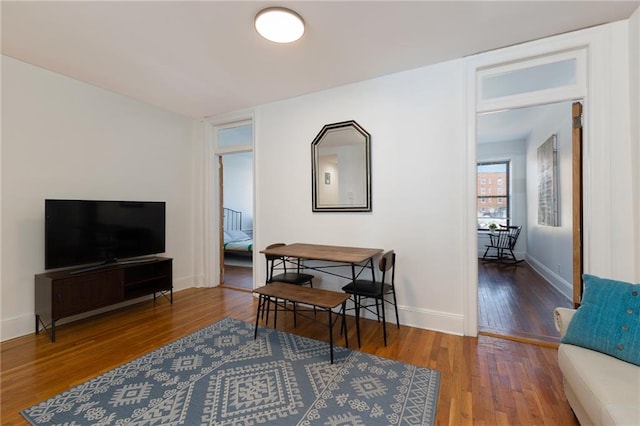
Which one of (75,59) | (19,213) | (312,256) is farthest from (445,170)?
(19,213)

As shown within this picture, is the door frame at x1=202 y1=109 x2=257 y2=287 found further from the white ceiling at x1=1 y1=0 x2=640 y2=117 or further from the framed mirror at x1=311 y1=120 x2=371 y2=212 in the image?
the framed mirror at x1=311 y1=120 x2=371 y2=212

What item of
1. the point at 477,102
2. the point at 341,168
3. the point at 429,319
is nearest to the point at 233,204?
the point at 341,168

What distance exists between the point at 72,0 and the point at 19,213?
6.82 ft

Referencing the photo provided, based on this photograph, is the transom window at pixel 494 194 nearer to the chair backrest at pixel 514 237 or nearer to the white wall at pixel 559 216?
the chair backrest at pixel 514 237

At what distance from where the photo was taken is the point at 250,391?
182 cm

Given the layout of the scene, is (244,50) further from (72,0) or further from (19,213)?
(19,213)

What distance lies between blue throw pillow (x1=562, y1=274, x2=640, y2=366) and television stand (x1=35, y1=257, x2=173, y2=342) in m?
3.96

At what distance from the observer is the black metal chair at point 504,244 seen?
5.85 metres

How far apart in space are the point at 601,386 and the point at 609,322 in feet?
1.37

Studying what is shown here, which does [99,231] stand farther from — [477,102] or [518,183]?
[518,183]

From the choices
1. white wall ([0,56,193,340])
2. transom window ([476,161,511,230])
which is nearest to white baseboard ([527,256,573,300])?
transom window ([476,161,511,230])

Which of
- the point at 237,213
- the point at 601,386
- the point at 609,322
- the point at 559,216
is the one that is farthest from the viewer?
the point at 237,213

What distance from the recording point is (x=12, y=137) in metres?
2.62

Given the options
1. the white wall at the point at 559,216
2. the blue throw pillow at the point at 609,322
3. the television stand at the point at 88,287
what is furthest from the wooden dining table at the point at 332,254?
the white wall at the point at 559,216
